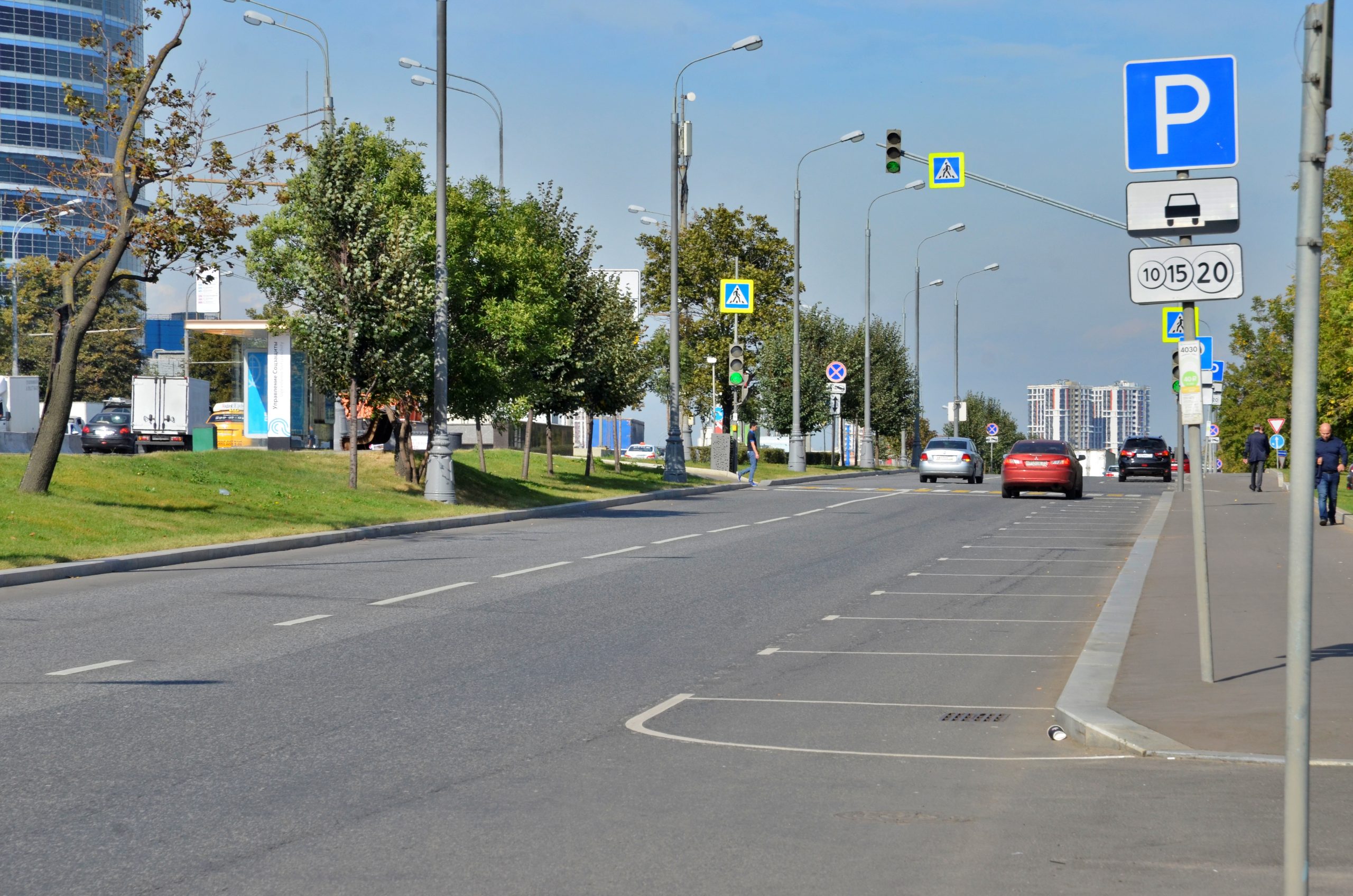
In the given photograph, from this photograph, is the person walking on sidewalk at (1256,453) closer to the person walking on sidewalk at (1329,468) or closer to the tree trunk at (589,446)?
the person walking on sidewalk at (1329,468)

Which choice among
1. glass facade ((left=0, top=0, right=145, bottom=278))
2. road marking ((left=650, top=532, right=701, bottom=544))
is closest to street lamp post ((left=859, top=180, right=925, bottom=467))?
road marking ((left=650, top=532, right=701, bottom=544))

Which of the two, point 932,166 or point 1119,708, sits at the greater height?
point 932,166

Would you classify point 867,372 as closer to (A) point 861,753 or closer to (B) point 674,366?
(B) point 674,366

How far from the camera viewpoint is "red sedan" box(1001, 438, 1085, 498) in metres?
36.0

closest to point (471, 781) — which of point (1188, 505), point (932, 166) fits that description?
point (932, 166)

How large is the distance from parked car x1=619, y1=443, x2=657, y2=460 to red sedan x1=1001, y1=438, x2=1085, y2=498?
52.5 m

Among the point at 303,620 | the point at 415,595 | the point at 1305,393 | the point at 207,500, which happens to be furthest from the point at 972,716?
the point at 207,500

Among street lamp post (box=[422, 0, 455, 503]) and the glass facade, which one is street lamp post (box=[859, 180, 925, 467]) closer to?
street lamp post (box=[422, 0, 455, 503])

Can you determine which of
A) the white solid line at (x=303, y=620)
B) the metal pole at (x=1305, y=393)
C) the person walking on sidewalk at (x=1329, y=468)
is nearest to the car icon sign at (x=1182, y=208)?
the metal pole at (x=1305, y=393)

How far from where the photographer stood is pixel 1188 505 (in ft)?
98.9

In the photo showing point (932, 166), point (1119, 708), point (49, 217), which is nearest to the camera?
point (1119, 708)

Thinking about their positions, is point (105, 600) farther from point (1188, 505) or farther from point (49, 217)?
point (1188, 505)

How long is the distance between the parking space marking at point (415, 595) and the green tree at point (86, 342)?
75.1 metres

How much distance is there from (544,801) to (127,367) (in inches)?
3706
